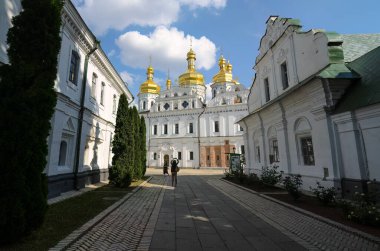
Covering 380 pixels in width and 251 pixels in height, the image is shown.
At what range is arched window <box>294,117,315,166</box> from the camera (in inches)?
471

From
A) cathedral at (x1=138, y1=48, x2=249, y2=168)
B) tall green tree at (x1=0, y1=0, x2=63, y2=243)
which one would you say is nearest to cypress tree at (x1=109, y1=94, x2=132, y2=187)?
tall green tree at (x1=0, y1=0, x2=63, y2=243)

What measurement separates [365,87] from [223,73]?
41292 millimetres

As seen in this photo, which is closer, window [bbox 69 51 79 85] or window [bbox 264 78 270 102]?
Answer: window [bbox 69 51 79 85]

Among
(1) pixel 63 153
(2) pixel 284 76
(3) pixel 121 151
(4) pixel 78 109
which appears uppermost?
(2) pixel 284 76

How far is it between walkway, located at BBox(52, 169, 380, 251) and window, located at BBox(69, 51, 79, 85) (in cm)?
801

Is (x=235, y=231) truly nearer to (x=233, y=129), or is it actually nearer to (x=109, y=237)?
(x=109, y=237)

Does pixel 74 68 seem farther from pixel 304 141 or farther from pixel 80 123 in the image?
pixel 304 141

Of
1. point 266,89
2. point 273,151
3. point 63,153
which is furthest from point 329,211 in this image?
point 63,153

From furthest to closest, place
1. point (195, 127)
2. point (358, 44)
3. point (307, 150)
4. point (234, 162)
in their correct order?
1. point (195, 127)
2. point (234, 162)
3. point (358, 44)
4. point (307, 150)

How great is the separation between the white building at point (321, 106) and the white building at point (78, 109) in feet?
37.1

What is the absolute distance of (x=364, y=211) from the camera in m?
6.04

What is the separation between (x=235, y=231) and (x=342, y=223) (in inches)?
112

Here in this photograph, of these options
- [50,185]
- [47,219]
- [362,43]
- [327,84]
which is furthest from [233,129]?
[47,219]

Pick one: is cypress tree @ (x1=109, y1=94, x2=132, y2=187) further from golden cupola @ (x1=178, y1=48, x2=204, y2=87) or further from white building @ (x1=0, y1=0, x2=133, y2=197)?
golden cupola @ (x1=178, y1=48, x2=204, y2=87)
